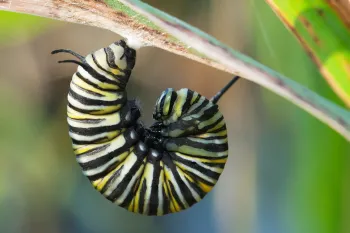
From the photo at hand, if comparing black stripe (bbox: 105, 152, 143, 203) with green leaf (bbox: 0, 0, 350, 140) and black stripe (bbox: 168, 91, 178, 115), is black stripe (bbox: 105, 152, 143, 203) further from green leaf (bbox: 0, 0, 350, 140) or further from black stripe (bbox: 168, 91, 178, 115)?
green leaf (bbox: 0, 0, 350, 140)

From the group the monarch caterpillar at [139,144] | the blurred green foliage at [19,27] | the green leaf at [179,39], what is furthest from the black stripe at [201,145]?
the blurred green foliage at [19,27]

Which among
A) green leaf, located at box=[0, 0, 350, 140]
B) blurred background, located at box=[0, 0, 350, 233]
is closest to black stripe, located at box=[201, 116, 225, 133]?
green leaf, located at box=[0, 0, 350, 140]

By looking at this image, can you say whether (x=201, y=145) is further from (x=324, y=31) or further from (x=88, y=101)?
(x=324, y=31)

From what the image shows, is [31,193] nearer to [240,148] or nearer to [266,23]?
[240,148]

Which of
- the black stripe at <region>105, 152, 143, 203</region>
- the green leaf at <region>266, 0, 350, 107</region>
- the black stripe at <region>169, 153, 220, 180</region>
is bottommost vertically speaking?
the black stripe at <region>105, 152, 143, 203</region>

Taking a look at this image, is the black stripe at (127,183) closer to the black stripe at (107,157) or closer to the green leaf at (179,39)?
the black stripe at (107,157)

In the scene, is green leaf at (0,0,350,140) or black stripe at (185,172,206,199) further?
black stripe at (185,172,206,199)
